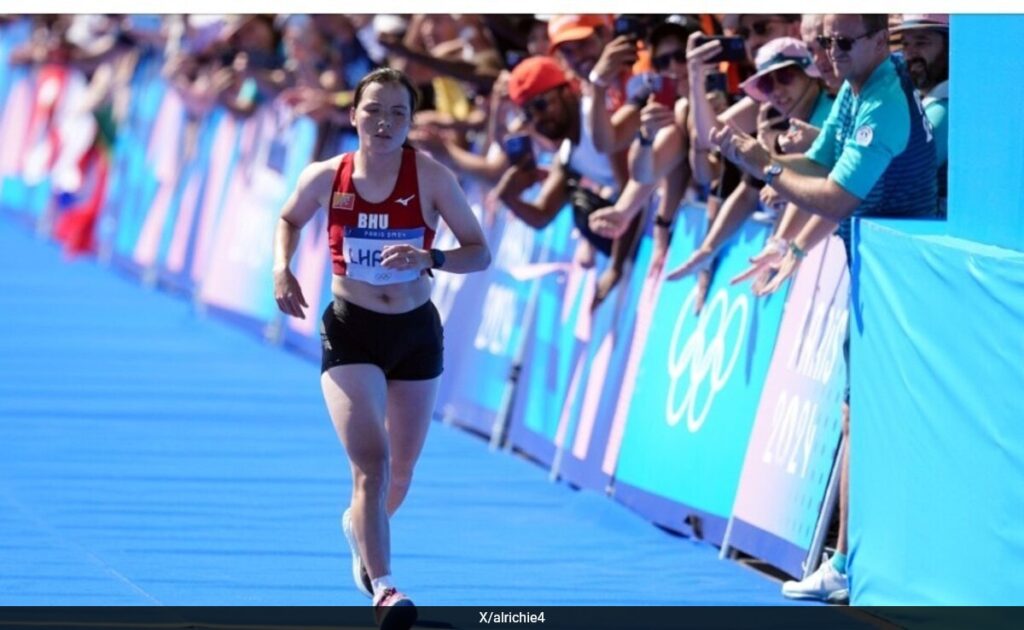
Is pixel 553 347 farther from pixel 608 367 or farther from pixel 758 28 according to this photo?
pixel 758 28

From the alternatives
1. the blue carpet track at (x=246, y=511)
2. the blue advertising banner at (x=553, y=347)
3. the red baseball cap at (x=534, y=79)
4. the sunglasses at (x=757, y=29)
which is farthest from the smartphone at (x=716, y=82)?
the blue carpet track at (x=246, y=511)

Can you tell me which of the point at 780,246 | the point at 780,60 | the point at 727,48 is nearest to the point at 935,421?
the point at 780,246

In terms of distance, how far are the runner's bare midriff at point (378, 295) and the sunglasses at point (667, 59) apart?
2.99 metres

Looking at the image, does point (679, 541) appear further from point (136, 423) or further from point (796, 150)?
point (136, 423)

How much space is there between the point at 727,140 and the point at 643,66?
110 inches

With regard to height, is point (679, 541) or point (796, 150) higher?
point (796, 150)

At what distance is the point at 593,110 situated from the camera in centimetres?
1136

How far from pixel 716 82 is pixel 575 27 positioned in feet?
5.18

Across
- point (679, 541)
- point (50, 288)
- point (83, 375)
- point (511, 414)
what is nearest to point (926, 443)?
point (679, 541)

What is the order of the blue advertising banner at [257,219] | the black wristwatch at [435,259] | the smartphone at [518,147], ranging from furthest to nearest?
the blue advertising banner at [257,219] < the smartphone at [518,147] < the black wristwatch at [435,259]

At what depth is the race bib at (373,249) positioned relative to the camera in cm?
→ 820

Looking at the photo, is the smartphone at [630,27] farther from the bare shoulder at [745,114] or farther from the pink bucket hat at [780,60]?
the pink bucket hat at [780,60]

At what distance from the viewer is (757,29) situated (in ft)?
33.7

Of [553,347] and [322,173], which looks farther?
[553,347]
